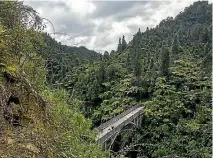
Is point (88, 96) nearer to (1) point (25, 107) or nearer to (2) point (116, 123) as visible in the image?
(2) point (116, 123)

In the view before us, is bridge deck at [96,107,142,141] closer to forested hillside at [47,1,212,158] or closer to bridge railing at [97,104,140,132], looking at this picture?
bridge railing at [97,104,140,132]

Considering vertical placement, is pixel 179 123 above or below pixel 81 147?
below

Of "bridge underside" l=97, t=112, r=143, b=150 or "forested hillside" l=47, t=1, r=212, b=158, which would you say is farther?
"forested hillside" l=47, t=1, r=212, b=158

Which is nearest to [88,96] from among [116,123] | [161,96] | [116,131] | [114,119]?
[161,96]

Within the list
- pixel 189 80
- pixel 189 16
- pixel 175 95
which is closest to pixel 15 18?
pixel 175 95

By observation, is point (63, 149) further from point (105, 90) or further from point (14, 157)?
point (105, 90)

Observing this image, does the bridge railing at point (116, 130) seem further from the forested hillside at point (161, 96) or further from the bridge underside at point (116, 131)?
the forested hillside at point (161, 96)

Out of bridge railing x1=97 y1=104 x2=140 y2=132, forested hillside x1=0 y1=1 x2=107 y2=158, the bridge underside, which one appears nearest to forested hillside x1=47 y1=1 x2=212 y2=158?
the bridge underside

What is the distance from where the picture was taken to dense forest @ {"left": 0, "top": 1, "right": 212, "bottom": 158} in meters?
2.99

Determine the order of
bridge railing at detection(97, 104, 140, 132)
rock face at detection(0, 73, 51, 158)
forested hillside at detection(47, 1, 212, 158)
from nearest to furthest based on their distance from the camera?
rock face at detection(0, 73, 51, 158)
bridge railing at detection(97, 104, 140, 132)
forested hillside at detection(47, 1, 212, 158)

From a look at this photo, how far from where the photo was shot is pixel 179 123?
24219 mm

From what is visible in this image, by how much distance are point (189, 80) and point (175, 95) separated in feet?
8.67

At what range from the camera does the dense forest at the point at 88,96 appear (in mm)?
2986

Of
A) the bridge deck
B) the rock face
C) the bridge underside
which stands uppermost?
the rock face
